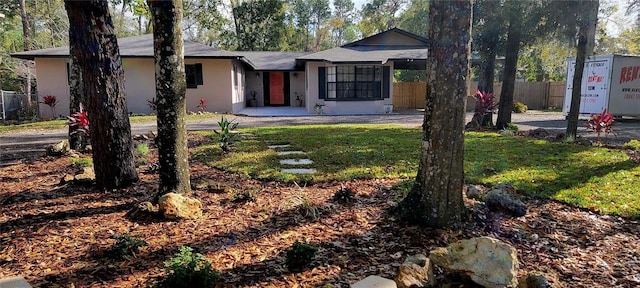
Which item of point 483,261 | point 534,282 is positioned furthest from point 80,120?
point 534,282

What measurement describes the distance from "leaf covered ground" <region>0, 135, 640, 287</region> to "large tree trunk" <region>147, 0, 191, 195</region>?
0.45 m

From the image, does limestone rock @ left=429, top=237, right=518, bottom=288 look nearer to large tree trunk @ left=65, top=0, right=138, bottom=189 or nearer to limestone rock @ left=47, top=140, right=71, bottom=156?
large tree trunk @ left=65, top=0, right=138, bottom=189

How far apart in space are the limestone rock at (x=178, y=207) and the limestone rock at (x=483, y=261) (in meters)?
2.13

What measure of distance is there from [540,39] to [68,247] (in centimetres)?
1199

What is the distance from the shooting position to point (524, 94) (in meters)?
24.5

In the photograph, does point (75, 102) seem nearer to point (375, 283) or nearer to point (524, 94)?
point (375, 283)

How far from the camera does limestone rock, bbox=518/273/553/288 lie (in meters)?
2.17

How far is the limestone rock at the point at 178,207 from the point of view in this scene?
335cm

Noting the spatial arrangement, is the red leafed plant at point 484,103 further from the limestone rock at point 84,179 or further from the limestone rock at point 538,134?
the limestone rock at point 84,179

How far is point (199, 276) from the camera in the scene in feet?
7.16

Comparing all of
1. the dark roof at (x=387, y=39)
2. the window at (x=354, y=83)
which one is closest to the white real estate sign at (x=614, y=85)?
the dark roof at (x=387, y=39)

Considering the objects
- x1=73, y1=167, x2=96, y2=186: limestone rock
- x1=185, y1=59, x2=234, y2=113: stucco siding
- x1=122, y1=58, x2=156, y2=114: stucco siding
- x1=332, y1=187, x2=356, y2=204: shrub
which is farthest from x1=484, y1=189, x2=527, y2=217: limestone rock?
x1=122, y1=58, x2=156, y2=114: stucco siding

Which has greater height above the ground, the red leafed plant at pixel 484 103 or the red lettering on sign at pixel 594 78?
the red lettering on sign at pixel 594 78

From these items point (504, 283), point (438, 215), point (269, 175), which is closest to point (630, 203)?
point (438, 215)
